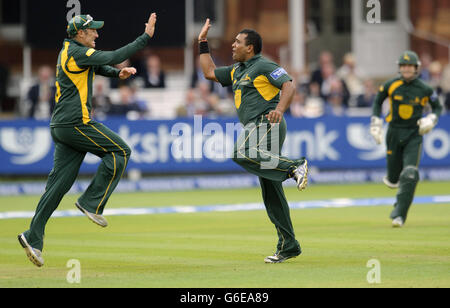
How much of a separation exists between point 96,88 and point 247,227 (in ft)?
32.2

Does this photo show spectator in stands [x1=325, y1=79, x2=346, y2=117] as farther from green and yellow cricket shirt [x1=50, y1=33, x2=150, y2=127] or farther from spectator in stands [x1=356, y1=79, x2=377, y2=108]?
green and yellow cricket shirt [x1=50, y1=33, x2=150, y2=127]

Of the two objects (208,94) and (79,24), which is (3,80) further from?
(79,24)

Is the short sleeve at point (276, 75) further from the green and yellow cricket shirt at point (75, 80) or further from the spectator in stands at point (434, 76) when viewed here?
the spectator in stands at point (434, 76)

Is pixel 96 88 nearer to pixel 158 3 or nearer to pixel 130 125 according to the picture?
pixel 130 125

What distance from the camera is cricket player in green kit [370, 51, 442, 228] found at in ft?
47.4

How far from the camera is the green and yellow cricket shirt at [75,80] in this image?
34.5ft

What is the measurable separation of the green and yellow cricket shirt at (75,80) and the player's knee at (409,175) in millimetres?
5140

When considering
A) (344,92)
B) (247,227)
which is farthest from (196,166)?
(247,227)

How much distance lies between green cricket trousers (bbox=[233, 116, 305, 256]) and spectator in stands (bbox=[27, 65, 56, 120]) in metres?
12.9

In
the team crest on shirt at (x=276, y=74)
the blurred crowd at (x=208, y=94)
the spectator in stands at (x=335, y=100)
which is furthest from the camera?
the spectator in stands at (x=335, y=100)

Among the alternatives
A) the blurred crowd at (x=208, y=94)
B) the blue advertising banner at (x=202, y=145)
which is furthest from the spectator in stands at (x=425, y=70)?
the blue advertising banner at (x=202, y=145)

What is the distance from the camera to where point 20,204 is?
1912 cm

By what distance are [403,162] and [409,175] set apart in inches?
18.6

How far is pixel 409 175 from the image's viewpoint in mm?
14203
